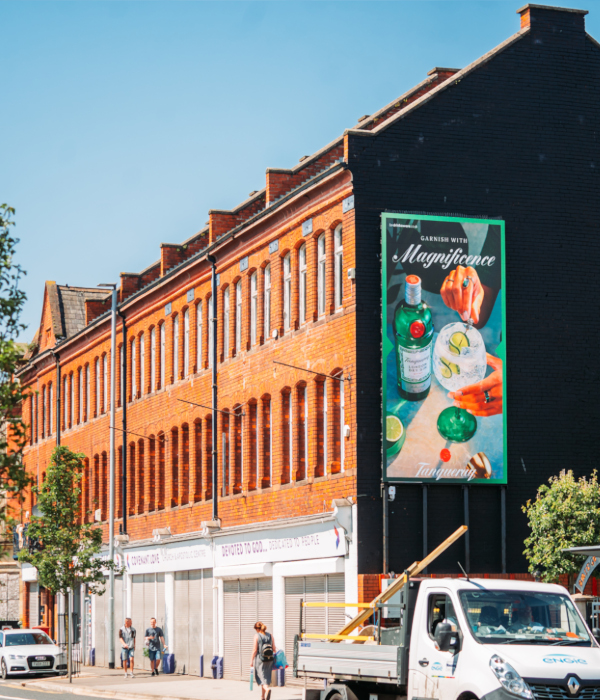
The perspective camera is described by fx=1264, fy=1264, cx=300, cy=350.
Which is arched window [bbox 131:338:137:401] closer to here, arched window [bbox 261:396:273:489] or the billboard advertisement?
arched window [bbox 261:396:273:489]

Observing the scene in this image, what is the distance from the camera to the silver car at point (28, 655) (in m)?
38.6

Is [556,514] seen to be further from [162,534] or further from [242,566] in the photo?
[162,534]

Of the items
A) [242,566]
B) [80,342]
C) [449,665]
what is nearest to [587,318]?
[242,566]

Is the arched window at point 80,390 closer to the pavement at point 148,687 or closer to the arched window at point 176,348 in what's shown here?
the arched window at point 176,348

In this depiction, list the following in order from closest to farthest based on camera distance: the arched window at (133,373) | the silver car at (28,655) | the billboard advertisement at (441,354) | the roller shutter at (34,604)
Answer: the billboard advertisement at (441,354) < the silver car at (28,655) < the arched window at (133,373) < the roller shutter at (34,604)

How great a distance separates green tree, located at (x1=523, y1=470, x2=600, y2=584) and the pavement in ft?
19.6

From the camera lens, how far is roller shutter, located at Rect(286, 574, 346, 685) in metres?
28.0

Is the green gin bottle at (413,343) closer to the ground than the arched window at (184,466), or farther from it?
farther from it

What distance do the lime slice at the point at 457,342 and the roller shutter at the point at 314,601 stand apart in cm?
555

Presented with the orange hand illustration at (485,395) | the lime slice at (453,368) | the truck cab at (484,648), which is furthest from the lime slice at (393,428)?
the truck cab at (484,648)

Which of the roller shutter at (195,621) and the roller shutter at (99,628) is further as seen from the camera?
the roller shutter at (99,628)

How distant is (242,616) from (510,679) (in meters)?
20.5

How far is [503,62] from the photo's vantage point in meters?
29.5

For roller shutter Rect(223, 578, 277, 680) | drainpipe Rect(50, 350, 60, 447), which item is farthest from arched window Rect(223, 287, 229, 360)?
drainpipe Rect(50, 350, 60, 447)
